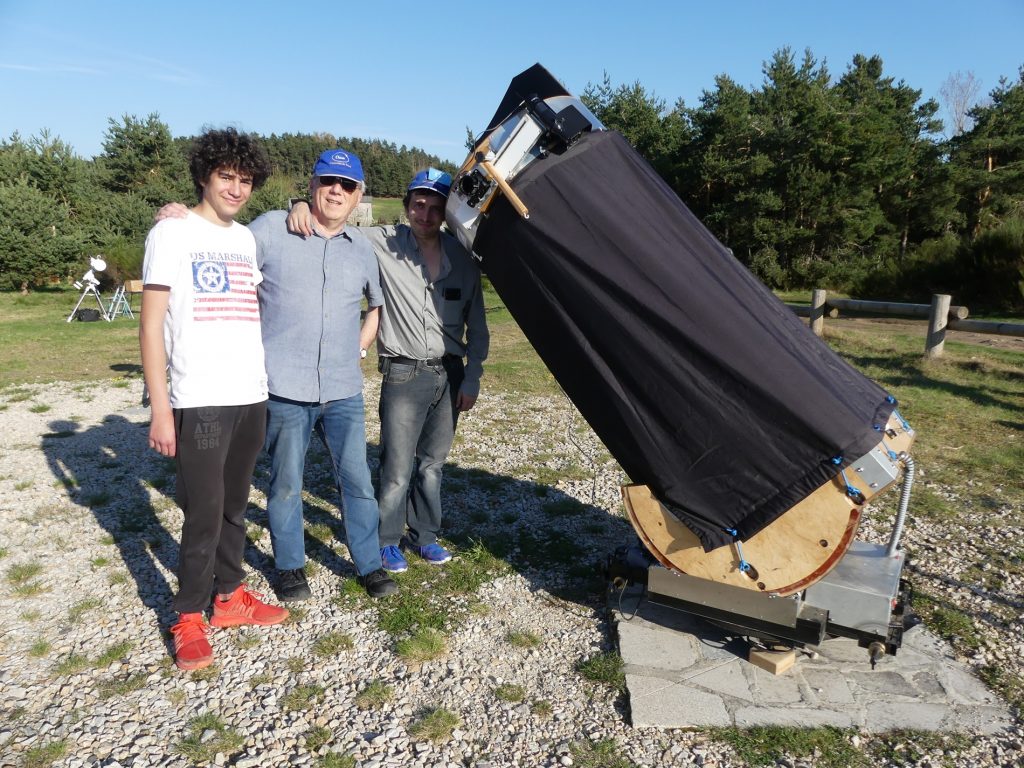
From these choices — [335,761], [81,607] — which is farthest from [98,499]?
[335,761]

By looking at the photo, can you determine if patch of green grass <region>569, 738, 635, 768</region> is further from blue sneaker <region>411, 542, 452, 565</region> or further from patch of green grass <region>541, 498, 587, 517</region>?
patch of green grass <region>541, 498, 587, 517</region>

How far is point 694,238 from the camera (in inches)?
110

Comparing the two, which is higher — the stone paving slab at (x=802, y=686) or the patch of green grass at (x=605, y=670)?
the stone paving slab at (x=802, y=686)

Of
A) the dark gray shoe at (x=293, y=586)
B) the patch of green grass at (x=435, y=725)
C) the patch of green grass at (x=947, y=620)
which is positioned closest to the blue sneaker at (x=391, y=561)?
the dark gray shoe at (x=293, y=586)

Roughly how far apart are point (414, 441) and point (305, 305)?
100 cm

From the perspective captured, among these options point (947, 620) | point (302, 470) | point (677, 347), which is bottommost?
point (947, 620)

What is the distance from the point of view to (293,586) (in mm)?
3832

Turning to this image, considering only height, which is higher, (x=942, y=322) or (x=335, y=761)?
(x=942, y=322)

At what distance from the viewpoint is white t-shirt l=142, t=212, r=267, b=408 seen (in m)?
2.92

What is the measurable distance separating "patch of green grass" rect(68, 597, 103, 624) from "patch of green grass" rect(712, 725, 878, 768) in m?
3.27

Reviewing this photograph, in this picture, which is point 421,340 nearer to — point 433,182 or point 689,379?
point 433,182

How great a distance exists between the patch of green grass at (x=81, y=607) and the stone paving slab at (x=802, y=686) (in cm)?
285

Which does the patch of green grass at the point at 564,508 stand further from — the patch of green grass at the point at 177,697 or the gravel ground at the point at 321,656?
the patch of green grass at the point at 177,697

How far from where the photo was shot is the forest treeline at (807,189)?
23.2 metres
